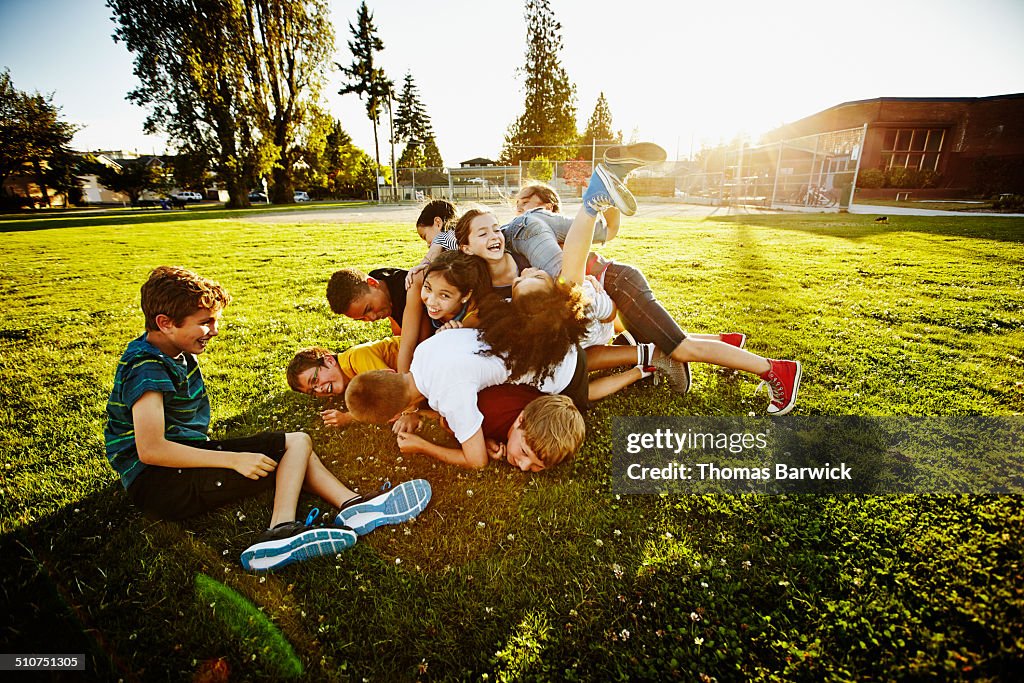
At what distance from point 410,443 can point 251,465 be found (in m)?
1.01

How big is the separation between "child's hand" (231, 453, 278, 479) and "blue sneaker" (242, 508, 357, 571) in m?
0.33

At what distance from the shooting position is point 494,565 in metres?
2.35

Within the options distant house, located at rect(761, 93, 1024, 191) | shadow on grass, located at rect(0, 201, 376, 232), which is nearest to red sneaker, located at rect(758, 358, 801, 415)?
shadow on grass, located at rect(0, 201, 376, 232)

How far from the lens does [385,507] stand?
2.67 metres

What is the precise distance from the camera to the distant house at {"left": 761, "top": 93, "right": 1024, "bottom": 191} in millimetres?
28359

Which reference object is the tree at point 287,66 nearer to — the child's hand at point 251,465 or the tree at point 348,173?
the tree at point 348,173

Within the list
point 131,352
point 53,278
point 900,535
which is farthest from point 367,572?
point 53,278

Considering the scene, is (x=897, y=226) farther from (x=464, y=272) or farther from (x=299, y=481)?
(x=299, y=481)

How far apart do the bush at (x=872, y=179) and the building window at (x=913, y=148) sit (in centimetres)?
229

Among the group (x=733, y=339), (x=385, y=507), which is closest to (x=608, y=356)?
(x=733, y=339)

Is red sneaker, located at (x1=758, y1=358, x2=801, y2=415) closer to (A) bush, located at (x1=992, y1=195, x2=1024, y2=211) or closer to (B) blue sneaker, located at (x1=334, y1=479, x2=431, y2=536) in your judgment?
(B) blue sneaker, located at (x1=334, y1=479, x2=431, y2=536)

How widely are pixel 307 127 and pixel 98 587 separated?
39842 millimetres

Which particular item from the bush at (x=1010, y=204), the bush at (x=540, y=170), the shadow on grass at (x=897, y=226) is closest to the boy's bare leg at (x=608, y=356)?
the shadow on grass at (x=897, y=226)

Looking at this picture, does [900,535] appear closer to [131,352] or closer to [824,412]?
[824,412]
